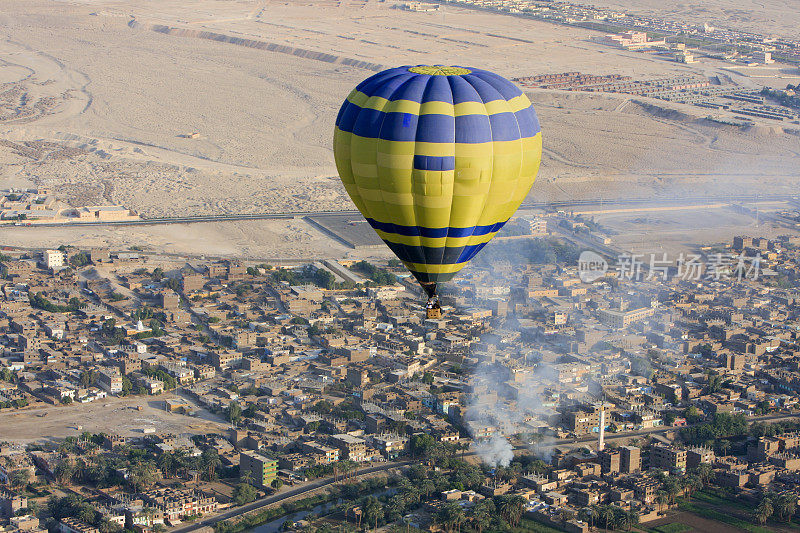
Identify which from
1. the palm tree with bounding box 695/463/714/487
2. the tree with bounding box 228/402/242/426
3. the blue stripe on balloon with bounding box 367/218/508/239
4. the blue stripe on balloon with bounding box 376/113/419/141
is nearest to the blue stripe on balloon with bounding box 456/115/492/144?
the blue stripe on balloon with bounding box 376/113/419/141

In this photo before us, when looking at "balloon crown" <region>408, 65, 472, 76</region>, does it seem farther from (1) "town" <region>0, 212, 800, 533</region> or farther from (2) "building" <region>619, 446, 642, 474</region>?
(2) "building" <region>619, 446, 642, 474</region>

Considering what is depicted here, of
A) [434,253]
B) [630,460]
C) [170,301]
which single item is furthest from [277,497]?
[170,301]

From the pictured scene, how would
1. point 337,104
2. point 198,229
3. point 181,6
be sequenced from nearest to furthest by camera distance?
point 198,229 < point 337,104 < point 181,6

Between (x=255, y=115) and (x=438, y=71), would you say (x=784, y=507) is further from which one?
(x=255, y=115)

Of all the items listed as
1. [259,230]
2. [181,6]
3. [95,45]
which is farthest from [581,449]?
[181,6]

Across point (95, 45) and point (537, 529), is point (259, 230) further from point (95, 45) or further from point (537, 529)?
point (95, 45)
